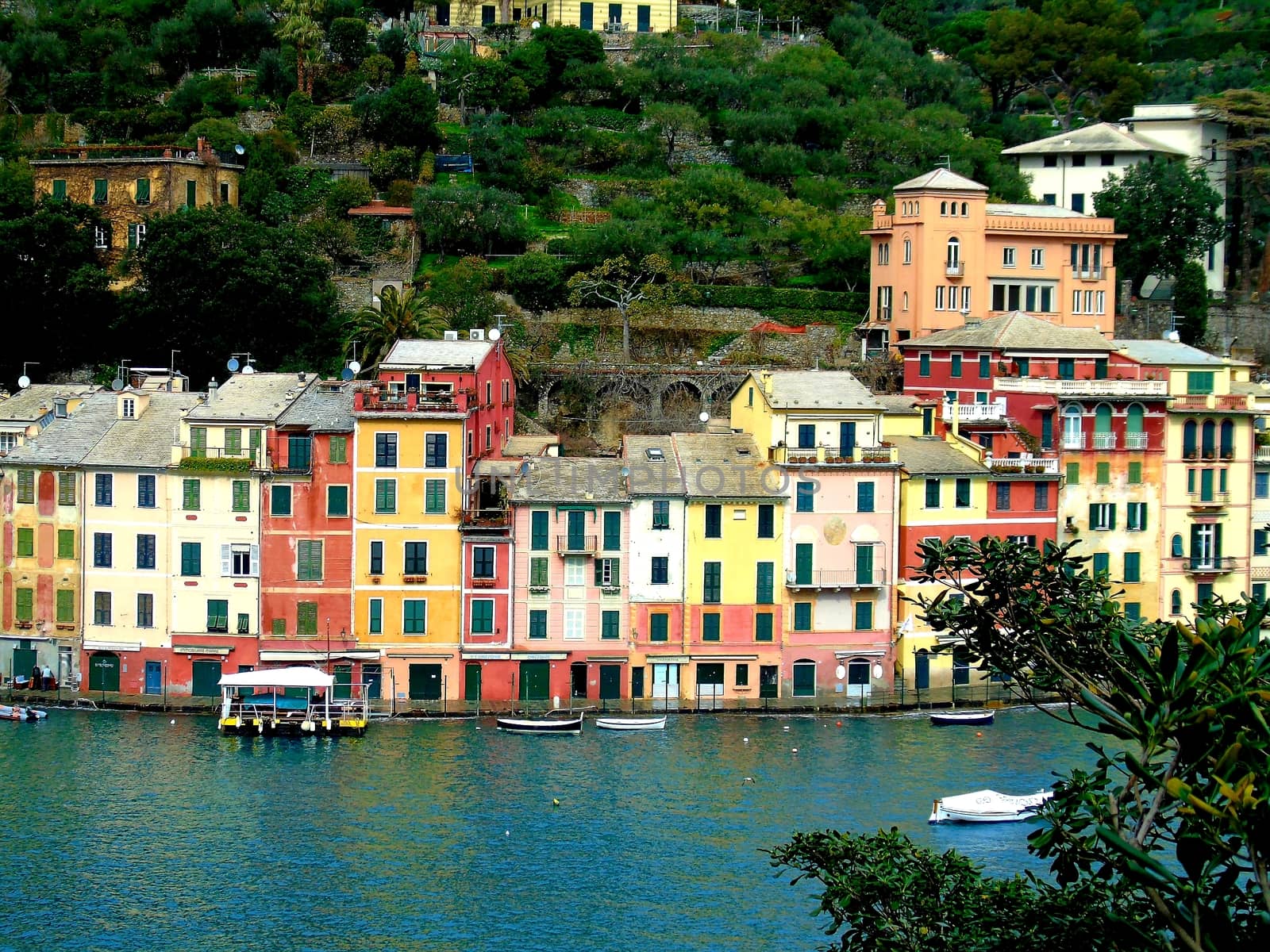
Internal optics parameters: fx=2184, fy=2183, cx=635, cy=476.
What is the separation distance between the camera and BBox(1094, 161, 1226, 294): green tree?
301ft

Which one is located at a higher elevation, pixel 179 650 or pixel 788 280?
pixel 788 280

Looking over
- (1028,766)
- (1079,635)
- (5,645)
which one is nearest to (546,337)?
(5,645)

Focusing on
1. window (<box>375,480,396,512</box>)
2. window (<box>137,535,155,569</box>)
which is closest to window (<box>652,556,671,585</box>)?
window (<box>375,480,396,512</box>)

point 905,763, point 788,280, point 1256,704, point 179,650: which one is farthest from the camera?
point 788,280

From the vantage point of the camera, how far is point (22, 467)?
222 feet

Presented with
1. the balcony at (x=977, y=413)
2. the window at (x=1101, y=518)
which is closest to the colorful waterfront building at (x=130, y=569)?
the balcony at (x=977, y=413)

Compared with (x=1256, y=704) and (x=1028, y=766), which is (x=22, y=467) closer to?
(x=1028, y=766)

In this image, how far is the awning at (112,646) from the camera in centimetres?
6631

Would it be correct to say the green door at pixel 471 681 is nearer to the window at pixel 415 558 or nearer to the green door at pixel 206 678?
the window at pixel 415 558

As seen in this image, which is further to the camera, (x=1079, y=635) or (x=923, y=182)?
(x=923, y=182)

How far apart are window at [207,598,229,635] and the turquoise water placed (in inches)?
152

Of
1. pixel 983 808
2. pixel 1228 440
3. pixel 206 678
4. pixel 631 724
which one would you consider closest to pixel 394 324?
pixel 206 678

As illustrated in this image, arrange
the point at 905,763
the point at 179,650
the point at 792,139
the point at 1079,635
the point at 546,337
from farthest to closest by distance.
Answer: the point at 792,139
the point at 546,337
the point at 179,650
the point at 905,763
the point at 1079,635

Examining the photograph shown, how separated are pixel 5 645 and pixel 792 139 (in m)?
48.9
